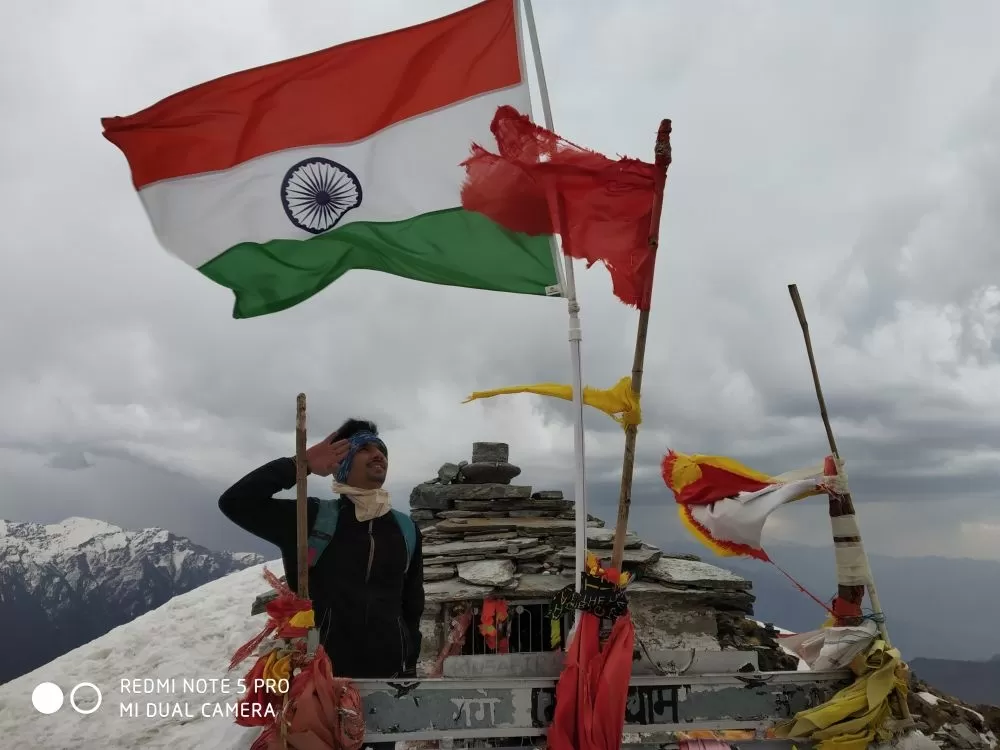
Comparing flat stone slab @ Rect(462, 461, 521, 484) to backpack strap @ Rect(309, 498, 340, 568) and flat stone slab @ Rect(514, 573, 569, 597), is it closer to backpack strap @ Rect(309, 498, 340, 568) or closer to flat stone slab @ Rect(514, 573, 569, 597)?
flat stone slab @ Rect(514, 573, 569, 597)

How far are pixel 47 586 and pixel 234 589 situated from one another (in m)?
153

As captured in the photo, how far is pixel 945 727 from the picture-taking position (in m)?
6.84

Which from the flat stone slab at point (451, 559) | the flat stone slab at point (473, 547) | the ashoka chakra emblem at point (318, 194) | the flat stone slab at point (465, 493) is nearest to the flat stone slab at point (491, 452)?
the flat stone slab at point (465, 493)

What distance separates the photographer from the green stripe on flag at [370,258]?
181 inches

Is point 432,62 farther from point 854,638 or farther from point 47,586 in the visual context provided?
point 47,586

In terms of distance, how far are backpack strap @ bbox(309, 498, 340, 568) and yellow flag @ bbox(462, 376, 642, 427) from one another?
1328 millimetres

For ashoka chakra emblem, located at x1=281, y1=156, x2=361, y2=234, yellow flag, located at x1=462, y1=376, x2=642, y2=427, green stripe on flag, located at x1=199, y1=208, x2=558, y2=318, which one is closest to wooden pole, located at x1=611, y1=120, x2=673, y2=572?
yellow flag, located at x1=462, y1=376, x2=642, y2=427

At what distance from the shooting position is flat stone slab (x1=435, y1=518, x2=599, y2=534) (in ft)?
32.3

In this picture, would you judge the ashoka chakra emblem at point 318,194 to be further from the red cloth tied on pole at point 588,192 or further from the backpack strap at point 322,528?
the backpack strap at point 322,528

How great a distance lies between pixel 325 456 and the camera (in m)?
4.02

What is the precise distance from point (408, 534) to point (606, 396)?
1.91 m

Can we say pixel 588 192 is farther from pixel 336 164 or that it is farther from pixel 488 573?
pixel 488 573

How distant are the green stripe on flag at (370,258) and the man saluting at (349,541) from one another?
123cm

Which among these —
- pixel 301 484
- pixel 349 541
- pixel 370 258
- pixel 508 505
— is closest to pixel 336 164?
pixel 370 258
